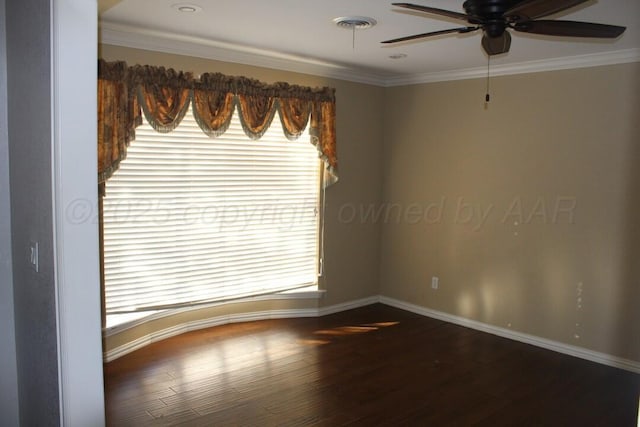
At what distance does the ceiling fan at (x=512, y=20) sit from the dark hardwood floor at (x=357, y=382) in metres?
2.24

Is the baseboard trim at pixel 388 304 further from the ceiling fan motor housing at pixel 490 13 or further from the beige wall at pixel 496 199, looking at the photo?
the ceiling fan motor housing at pixel 490 13

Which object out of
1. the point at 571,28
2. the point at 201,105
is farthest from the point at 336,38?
the point at 571,28

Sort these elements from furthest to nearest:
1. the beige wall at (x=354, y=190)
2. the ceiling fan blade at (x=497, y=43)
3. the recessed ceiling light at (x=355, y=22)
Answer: the beige wall at (x=354, y=190)
the recessed ceiling light at (x=355, y=22)
the ceiling fan blade at (x=497, y=43)

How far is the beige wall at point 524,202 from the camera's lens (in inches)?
161

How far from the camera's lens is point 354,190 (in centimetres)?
552

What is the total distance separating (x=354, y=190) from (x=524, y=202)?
5.61ft

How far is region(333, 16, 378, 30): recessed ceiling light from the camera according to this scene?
3221 millimetres

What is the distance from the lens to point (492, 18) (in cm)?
236

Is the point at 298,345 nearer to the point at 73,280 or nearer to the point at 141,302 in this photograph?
the point at 141,302

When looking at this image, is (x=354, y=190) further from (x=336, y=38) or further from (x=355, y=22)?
(x=355, y=22)

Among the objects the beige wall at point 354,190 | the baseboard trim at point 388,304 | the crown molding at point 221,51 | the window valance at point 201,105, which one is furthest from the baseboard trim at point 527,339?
the crown molding at point 221,51

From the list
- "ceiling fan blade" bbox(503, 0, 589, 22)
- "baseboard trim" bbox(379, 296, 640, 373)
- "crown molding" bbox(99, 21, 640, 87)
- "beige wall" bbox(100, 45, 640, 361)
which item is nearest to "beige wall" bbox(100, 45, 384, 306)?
"beige wall" bbox(100, 45, 640, 361)

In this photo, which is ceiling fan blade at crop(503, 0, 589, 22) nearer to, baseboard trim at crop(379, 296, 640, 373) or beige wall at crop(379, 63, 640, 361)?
beige wall at crop(379, 63, 640, 361)

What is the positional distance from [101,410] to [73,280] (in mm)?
531
